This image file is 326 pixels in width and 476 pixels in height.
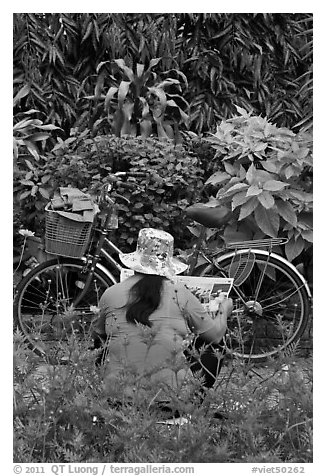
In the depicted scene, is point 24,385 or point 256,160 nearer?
point 24,385

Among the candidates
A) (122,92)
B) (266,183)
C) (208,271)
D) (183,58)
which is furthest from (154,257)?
(183,58)

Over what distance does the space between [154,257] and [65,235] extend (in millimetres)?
1123

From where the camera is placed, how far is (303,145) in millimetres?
4828

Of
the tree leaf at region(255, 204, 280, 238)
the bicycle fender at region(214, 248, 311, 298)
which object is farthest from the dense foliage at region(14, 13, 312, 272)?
the bicycle fender at region(214, 248, 311, 298)

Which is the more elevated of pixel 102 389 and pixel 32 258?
pixel 102 389

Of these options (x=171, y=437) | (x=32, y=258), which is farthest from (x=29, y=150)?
(x=171, y=437)

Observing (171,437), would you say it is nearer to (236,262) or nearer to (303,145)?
(236,262)

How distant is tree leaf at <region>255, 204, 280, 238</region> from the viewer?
471 cm

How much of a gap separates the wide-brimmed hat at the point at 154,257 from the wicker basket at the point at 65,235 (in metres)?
0.93

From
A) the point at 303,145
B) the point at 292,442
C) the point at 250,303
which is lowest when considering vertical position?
the point at 250,303

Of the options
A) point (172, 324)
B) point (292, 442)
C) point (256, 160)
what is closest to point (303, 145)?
Result: point (256, 160)
